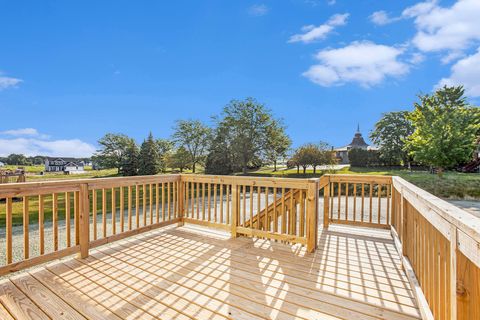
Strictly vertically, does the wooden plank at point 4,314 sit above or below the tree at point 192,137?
below

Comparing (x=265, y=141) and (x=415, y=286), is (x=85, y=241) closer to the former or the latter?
(x=415, y=286)

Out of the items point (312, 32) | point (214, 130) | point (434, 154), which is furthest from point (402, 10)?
point (214, 130)

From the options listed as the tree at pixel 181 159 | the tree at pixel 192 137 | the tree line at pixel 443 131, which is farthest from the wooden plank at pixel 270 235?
the tree at pixel 181 159

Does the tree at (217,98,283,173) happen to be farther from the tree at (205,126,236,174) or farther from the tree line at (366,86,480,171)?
the tree line at (366,86,480,171)

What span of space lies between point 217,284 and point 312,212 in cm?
156

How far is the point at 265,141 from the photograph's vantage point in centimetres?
1988

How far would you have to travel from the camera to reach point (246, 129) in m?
19.8

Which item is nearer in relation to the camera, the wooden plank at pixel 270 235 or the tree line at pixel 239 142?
the wooden plank at pixel 270 235

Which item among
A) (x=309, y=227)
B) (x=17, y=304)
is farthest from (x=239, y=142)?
(x=17, y=304)

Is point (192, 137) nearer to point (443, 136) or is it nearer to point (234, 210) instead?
point (443, 136)

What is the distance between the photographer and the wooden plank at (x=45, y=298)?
1.92 m

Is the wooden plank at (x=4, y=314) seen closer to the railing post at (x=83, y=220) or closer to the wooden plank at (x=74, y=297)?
the wooden plank at (x=74, y=297)

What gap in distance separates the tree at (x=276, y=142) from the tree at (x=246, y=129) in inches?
8.4

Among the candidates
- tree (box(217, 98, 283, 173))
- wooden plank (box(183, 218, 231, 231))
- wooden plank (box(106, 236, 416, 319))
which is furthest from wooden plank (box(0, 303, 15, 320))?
tree (box(217, 98, 283, 173))
